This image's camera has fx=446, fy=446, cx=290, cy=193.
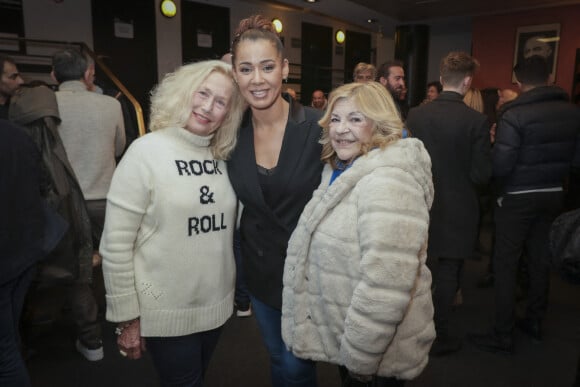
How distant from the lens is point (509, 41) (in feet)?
26.6

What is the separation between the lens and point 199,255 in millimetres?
1452

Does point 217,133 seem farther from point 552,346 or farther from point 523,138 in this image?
point 552,346

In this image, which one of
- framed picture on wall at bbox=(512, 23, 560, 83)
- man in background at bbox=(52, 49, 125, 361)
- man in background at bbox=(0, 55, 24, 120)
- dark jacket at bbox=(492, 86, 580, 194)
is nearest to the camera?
dark jacket at bbox=(492, 86, 580, 194)

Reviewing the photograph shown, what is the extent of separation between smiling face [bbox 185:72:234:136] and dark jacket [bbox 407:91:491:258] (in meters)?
1.58

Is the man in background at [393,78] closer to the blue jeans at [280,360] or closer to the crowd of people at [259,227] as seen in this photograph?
the crowd of people at [259,227]

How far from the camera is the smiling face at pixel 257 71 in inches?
59.7

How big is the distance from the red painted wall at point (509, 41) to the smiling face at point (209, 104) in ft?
25.1

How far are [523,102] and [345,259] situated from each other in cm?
195

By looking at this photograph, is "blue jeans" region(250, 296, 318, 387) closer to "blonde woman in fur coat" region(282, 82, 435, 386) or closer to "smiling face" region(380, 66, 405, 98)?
"blonde woman in fur coat" region(282, 82, 435, 386)

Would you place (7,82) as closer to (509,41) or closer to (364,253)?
(364,253)

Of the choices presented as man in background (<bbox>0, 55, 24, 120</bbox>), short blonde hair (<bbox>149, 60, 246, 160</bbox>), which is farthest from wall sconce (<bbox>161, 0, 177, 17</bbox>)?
short blonde hair (<bbox>149, 60, 246, 160</bbox>)

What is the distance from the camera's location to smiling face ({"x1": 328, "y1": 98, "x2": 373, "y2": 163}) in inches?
54.0

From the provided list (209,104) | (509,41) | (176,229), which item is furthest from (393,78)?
(509,41)

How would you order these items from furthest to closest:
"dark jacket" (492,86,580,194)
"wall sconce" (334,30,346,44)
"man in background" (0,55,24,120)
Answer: "wall sconce" (334,30,346,44)
"man in background" (0,55,24,120)
"dark jacket" (492,86,580,194)
